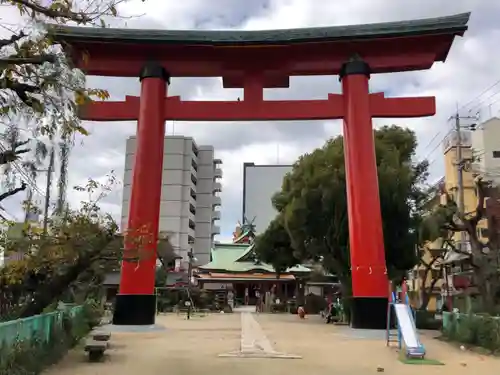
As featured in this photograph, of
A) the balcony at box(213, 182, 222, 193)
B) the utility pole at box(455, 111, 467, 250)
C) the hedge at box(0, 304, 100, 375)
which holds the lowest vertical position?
the hedge at box(0, 304, 100, 375)

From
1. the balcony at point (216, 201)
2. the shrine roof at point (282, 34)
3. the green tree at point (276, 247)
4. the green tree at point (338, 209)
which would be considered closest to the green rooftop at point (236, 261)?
the green tree at point (276, 247)

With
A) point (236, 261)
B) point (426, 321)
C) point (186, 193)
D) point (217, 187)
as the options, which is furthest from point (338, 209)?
point (217, 187)

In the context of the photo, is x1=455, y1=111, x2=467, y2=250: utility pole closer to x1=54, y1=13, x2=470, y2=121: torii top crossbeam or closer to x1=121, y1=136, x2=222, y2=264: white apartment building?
x1=54, y1=13, x2=470, y2=121: torii top crossbeam

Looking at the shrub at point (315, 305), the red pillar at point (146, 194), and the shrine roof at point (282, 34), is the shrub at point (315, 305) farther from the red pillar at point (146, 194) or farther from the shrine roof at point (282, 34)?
the shrine roof at point (282, 34)

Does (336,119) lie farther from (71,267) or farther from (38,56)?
(38,56)

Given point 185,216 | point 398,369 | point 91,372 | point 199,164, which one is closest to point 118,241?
point 91,372

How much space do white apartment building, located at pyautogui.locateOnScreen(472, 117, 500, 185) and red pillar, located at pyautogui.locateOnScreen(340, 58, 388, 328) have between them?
22.5m

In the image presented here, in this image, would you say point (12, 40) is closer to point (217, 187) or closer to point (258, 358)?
point (258, 358)

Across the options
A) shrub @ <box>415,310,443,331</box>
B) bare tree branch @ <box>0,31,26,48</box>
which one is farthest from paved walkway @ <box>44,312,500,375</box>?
shrub @ <box>415,310,443,331</box>

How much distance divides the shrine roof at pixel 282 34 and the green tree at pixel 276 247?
11.9m

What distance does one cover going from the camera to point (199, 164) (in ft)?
233

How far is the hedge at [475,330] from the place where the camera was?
39.0ft

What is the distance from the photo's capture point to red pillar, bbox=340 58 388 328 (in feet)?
49.5

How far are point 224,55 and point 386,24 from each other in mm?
5028
